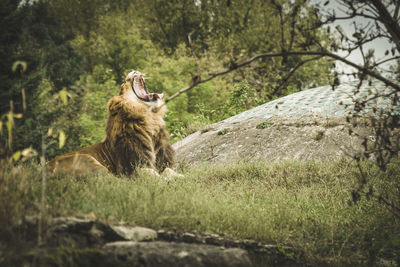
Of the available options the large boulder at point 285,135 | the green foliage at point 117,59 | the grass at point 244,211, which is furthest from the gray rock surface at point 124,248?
the green foliage at point 117,59

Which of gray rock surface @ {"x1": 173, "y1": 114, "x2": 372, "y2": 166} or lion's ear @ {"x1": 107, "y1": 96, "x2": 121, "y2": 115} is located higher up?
lion's ear @ {"x1": 107, "y1": 96, "x2": 121, "y2": 115}

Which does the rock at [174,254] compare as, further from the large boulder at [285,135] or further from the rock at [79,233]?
the large boulder at [285,135]

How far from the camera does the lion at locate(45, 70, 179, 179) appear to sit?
481 centimetres

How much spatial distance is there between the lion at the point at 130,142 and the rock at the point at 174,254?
86.5 inches

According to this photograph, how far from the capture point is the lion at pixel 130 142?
4.81 meters

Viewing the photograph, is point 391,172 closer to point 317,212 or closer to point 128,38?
point 317,212

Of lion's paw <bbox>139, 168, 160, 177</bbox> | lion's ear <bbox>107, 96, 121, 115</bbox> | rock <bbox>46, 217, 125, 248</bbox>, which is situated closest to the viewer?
rock <bbox>46, 217, 125, 248</bbox>

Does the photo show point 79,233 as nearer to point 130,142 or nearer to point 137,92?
point 130,142

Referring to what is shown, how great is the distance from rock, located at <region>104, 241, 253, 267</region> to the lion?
220cm

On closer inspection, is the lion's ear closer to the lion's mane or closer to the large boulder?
the lion's mane

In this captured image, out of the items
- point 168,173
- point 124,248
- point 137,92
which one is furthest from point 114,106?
point 124,248

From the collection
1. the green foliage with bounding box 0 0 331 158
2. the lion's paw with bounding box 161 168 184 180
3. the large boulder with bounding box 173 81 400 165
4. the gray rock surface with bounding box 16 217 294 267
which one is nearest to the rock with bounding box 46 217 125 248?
the gray rock surface with bounding box 16 217 294 267

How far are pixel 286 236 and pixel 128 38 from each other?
2328cm

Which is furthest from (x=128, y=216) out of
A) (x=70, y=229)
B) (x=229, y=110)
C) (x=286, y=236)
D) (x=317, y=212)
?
(x=229, y=110)
